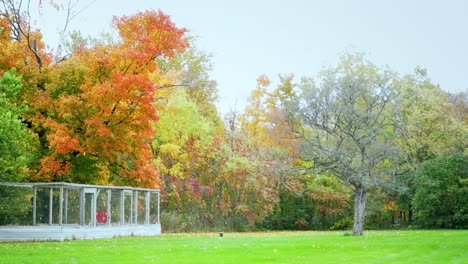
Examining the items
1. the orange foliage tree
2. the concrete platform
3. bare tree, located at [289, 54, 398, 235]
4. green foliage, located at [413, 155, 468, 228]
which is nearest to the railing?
the concrete platform

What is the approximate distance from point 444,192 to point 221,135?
18.7 meters

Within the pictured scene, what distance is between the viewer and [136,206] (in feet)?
118

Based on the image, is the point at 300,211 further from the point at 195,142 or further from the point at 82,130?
the point at 82,130

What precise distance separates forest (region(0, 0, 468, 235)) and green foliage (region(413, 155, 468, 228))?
0.31ft

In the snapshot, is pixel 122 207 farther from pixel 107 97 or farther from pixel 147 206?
pixel 107 97

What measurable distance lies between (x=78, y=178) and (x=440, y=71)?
34.3 metres

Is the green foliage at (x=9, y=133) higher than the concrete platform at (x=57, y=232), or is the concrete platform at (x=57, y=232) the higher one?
the green foliage at (x=9, y=133)

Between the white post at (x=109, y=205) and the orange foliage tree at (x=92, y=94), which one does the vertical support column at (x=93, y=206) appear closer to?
the white post at (x=109, y=205)

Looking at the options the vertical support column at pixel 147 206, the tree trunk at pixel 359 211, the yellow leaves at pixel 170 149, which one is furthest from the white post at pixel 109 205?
the tree trunk at pixel 359 211

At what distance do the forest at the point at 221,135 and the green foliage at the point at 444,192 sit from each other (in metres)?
0.10

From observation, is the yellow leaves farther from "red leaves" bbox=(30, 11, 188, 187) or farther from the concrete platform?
the concrete platform

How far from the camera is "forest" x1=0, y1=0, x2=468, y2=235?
31156mm

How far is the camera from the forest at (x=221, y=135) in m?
31.2

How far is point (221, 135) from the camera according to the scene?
53656 mm
